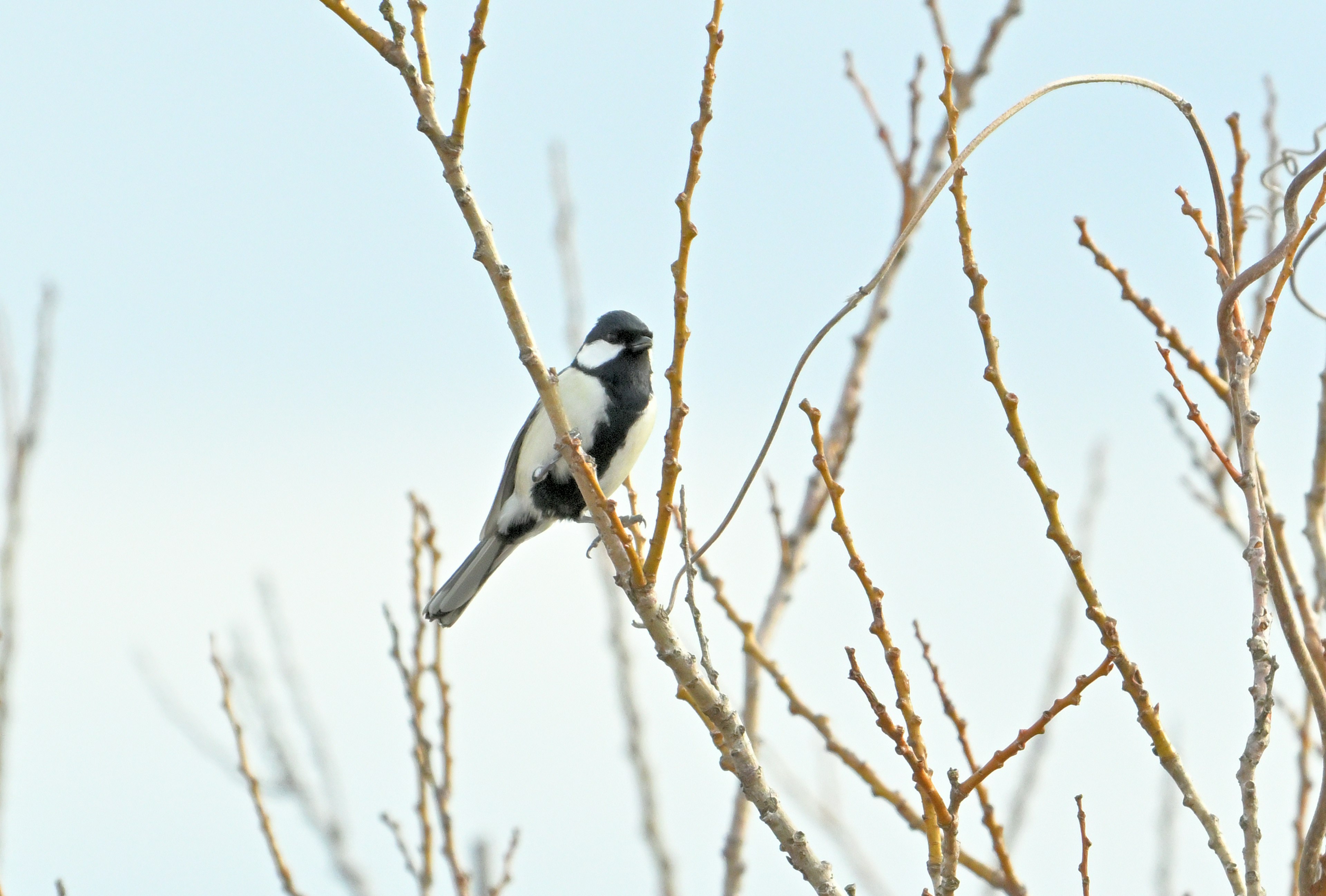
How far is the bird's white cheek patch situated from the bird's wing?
225 millimetres

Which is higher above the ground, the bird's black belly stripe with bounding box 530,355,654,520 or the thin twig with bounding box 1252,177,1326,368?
the bird's black belly stripe with bounding box 530,355,654,520

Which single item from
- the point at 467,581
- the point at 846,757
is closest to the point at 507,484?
the point at 467,581

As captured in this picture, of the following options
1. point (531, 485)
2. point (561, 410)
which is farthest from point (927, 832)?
point (531, 485)

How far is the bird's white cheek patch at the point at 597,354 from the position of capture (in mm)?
4664

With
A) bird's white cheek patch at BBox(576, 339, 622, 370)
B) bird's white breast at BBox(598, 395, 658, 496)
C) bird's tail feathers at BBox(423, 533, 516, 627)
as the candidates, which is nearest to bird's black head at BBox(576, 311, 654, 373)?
bird's white cheek patch at BBox(576, 339, 622, 370)

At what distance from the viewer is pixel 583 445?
4301 mm

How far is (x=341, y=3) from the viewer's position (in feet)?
6.78

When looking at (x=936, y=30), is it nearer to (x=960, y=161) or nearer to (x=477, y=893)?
(x=960, y=161)

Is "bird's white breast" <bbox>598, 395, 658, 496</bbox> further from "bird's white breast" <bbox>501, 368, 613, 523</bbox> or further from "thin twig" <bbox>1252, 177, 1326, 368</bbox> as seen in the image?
"thin twig" <bbox>1252, 177, 1326, 368</bbox>

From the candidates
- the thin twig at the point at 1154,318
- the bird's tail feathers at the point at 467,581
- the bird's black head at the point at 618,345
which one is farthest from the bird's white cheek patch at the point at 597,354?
the thin twig at the point at 1154,318

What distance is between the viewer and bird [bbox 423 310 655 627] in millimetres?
4402

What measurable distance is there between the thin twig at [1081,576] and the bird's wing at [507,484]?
2.78 meters

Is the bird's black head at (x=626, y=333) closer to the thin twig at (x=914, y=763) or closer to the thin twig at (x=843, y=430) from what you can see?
the thin twig at (x=843, y=430)

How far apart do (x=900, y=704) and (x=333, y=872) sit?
211cm
